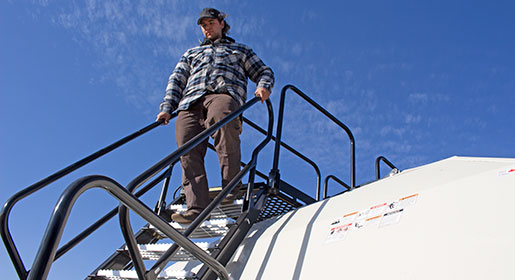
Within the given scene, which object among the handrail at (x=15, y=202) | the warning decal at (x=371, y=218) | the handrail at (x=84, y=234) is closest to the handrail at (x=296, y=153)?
the handrail at (x=84, y=234)

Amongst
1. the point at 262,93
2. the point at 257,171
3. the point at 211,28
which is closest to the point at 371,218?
the point at 262,93

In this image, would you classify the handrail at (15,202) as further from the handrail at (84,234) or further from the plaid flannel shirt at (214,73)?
the plaid flannel shirt at (214,73)

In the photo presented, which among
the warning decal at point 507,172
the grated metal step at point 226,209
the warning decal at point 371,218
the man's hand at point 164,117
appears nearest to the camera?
the warning decal at point 507,172

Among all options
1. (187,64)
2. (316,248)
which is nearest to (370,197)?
(316,248)

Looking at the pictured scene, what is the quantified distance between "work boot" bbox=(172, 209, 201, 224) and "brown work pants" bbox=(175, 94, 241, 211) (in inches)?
1.0

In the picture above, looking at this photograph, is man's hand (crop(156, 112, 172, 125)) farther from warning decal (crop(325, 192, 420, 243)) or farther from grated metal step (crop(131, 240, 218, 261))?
warning decal (crop(325, 192, 420, 243))

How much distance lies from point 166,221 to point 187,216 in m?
0.93

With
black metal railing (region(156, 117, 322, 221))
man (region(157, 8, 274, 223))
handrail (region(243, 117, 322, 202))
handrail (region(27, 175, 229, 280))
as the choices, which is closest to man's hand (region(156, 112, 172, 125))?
man (region(157, 8, 274, 223))

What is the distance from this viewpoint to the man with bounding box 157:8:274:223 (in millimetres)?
2918

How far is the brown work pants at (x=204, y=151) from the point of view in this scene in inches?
114

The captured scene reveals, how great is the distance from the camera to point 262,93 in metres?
3.13

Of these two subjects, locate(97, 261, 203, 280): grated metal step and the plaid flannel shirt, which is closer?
locate(97, 261, 203, 280): grated metal step

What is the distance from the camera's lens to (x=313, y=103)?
3.85m

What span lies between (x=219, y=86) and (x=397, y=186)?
4.76 ft
